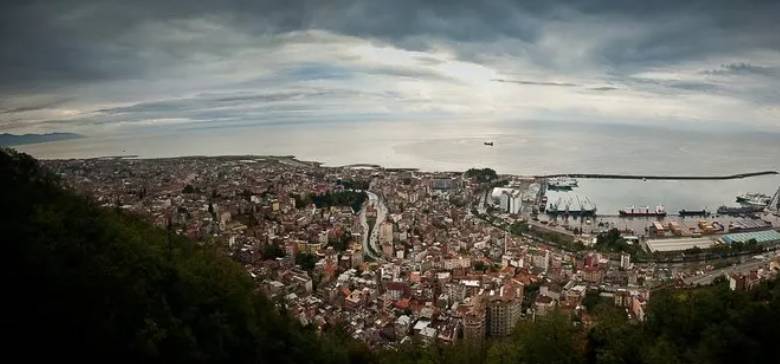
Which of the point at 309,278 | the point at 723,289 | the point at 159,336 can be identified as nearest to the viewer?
the point at 159,336

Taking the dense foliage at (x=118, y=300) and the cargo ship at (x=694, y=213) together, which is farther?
the cargo ship at (x=694, y=213)

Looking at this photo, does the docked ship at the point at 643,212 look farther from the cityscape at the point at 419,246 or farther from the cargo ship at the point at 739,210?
the cargo ship at the point at 739,210

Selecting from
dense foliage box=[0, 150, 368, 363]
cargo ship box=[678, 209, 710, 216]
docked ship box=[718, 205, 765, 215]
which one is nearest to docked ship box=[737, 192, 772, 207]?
docked ship box=[718, 205, 765, 215]

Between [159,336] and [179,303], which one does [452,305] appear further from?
[159,336]

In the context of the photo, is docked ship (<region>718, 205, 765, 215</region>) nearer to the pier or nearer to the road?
the pier

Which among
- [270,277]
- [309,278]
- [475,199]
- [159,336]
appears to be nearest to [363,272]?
[309,278]

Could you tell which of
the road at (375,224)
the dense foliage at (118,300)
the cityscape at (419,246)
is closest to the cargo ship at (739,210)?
the cityscape at (419,246)

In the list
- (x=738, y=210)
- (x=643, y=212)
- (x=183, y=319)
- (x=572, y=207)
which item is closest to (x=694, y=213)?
(x=738, y=210)
